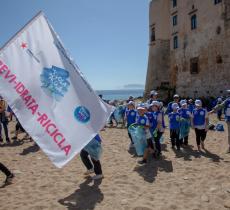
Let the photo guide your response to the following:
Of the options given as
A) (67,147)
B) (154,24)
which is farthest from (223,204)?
(154,24)

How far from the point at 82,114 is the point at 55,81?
819 millimetres

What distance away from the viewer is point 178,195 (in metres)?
5.72

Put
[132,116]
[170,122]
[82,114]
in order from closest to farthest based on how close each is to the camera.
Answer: [82,114], [170,122], [132,116]

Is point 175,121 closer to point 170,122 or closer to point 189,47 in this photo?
point 170,122

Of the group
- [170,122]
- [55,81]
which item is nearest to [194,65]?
[170,122]

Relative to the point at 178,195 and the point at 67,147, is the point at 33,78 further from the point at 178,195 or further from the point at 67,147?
the point at 178,195

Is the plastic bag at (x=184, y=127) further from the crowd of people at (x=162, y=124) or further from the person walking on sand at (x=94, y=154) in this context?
the person walking on sand at (x=94, y=154)

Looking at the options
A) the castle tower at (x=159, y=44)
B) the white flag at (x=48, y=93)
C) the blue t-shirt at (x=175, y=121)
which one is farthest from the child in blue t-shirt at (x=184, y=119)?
the castle tower at (x=159, y=44)

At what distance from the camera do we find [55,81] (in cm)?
543

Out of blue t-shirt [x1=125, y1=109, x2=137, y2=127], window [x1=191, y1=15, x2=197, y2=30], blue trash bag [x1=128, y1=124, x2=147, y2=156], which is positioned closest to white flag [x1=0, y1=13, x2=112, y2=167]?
blue trash bag [x1=128, y1=124, x2=147, y2=156]

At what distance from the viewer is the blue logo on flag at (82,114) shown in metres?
5.41

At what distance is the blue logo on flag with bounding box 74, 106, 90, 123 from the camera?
5.41 m

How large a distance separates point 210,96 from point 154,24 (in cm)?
1366

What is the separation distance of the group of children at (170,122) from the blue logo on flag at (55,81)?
9.62ft
